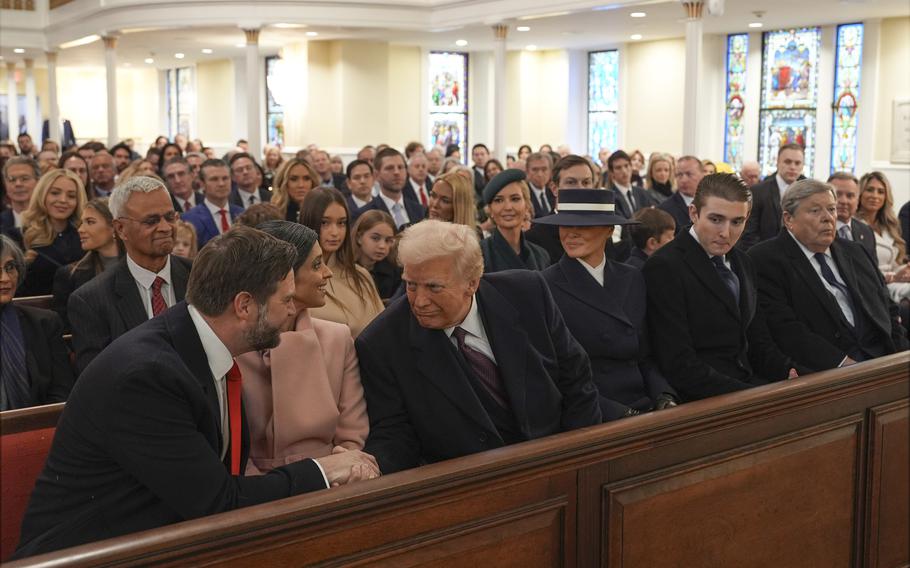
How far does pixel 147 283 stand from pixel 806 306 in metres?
2.86

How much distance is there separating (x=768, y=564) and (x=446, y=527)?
4.08ft

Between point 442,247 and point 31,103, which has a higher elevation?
point 31,103

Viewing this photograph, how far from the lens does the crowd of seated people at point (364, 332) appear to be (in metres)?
2.32

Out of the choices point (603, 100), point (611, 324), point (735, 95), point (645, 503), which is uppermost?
point (603, 100)

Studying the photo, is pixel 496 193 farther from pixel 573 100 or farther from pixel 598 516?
pixel 573 100

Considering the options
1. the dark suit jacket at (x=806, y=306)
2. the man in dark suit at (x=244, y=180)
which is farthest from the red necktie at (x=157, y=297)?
the man in dark suit at (x=244, y=180)

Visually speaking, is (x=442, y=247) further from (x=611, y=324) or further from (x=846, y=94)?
(x=846, y=94)

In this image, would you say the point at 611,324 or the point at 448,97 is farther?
the point at 448,97

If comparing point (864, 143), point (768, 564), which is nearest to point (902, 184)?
point (864, 143)

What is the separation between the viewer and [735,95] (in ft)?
62.5

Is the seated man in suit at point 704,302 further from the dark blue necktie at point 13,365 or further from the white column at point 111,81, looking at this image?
the white column at point 111,81

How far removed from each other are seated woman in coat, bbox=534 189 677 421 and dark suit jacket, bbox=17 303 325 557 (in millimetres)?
1695

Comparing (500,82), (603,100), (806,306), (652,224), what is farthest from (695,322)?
(603,100)

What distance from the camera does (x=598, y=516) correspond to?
2.65 metres
